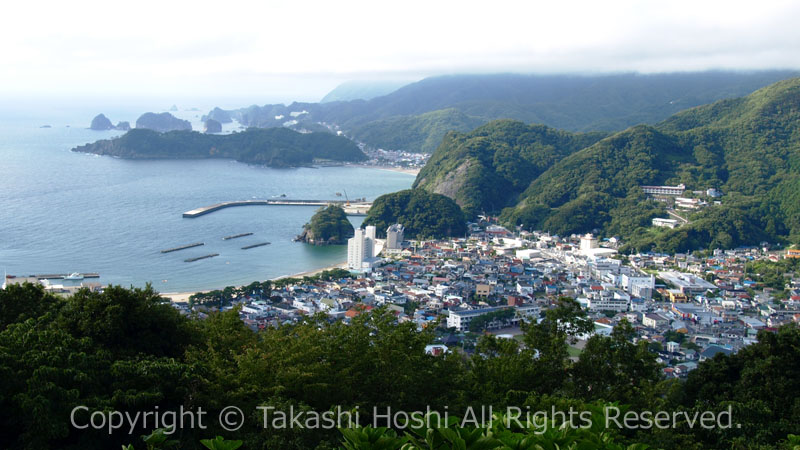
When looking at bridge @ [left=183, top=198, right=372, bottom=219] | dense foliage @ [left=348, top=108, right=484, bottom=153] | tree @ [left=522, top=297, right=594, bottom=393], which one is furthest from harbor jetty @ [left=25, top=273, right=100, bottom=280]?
dense foliage @ [left=348, top=108, right=484, bottom=153]

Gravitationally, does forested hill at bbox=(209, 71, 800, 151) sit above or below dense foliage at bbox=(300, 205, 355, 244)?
above

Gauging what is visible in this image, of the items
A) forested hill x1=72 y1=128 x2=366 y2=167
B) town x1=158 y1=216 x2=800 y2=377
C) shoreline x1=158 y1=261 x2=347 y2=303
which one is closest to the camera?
town x1=158 y1=216 x2=800 y2=377

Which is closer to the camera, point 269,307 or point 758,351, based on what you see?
point 758,351

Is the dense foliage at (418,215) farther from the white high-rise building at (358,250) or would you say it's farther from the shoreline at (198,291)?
the white high-rise building at (358,250)

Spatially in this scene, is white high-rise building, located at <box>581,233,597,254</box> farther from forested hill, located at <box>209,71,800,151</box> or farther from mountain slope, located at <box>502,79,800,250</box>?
forested hill, located at <box>209,71,800,151</box>

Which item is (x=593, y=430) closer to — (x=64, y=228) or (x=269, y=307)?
(x=269, y=307)

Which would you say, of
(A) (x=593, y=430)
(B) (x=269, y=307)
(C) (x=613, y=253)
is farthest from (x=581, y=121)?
(A) (x=593, y=430)

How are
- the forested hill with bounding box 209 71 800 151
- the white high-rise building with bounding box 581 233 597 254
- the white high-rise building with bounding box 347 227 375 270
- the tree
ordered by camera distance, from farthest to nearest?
the forested hill with bounding box 209 71 800 151 < the white high-rise building with bounding box 581 233 597 254 < the white high-rise building with bounding box 347 227 375 270 < the tree
